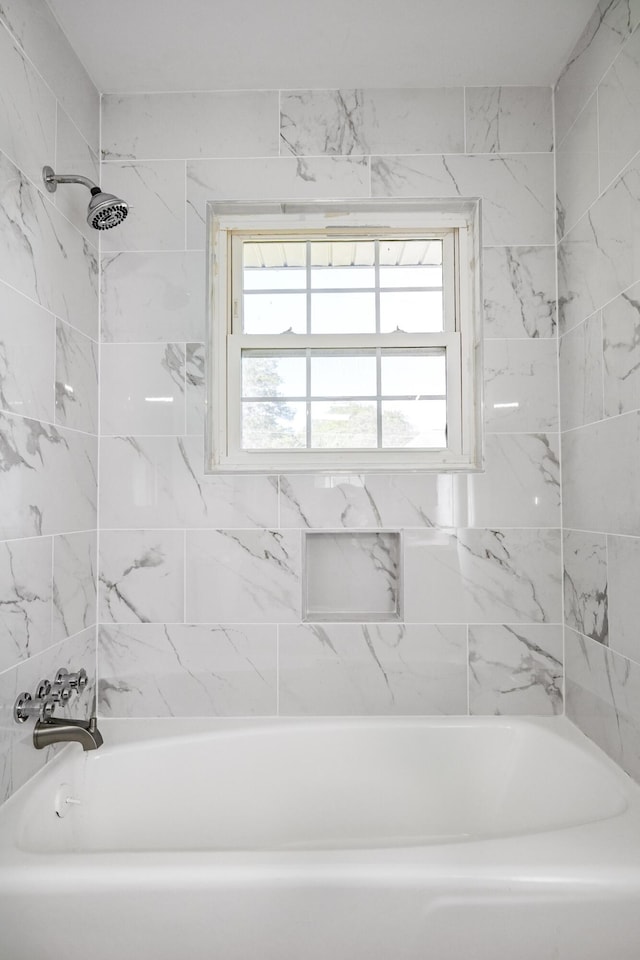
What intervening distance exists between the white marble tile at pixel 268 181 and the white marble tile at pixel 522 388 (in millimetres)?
734

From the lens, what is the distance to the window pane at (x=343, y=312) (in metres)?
2.12

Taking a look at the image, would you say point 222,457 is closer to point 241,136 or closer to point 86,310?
point 86,310

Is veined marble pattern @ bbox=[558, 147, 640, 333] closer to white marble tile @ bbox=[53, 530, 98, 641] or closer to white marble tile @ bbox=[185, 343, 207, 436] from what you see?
white marble tile @ bbox=[185, 343, 207, 436]

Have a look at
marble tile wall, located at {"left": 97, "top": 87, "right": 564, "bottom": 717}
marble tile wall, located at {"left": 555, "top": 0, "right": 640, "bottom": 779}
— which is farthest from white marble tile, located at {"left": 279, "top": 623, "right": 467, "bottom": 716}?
marble tile wall, located at {"left": 555, "top": 0, "right": 640, "bottom": 779}

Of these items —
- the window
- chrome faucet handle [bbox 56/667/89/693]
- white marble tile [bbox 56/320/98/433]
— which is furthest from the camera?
the window

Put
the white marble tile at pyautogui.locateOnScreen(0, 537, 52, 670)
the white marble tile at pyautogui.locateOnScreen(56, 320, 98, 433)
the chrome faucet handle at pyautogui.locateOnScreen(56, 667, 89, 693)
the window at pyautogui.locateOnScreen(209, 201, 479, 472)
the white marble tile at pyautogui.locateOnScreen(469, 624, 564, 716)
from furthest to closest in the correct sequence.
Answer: the window at pyautogui.locateOnScreen(209, 201, 479, 472) → the white marble tile at pyautogui.locateOnScreen(469, 624, 564, 716) → the white marble tile at pyautogui.locateOnScreen(56, 320, 98, 433) → the chrome faucet handle at pyautogui.locateOnScreen(56, 667, 89, 693) → the white marble tile at pyautogui.locateOnScreen(0, 537, 52, 670)

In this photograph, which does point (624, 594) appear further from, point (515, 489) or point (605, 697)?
point (515, 489)

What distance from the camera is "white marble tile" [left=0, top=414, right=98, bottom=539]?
4.70 ft

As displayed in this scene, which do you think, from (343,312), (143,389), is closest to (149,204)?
(143,389)

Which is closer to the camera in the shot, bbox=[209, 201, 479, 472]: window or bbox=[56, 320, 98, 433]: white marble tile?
bbox=[56, 320, 98, 433]: white marble tile

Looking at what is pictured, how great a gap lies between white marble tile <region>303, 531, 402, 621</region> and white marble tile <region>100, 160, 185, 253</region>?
1131mm

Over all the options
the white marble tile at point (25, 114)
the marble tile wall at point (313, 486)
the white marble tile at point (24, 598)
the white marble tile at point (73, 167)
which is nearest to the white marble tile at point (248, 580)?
the marble tile wall at point (313, 486)

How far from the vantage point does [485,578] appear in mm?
1936

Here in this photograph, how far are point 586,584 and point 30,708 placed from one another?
61.2 inches
